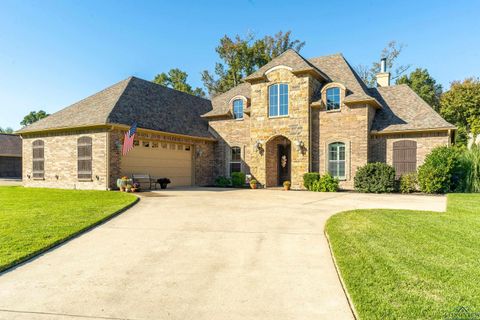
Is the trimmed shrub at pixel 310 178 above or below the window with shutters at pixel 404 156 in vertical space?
below

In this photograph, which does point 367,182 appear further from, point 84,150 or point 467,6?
point 84,150

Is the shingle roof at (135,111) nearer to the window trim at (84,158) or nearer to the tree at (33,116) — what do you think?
the window trim at (84,158)

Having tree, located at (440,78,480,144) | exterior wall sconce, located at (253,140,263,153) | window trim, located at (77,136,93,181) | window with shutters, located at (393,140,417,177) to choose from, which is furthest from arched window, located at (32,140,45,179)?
tree, located at (440,78,480,144)

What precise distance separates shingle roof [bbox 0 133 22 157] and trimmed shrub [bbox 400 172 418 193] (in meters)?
37.0

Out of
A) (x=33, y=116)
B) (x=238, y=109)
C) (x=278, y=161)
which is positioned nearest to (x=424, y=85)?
(x=278, y=161)

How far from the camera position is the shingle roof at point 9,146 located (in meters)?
32.4

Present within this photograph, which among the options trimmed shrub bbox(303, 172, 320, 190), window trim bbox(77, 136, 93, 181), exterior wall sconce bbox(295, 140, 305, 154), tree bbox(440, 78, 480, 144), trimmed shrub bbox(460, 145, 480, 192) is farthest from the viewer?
tree bbox(440, 78, 480, 144)

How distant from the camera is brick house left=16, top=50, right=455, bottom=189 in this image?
1587 cm

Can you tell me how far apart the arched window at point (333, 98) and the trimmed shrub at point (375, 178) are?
12.8ft

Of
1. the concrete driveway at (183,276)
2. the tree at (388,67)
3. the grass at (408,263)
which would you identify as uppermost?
the tree at (388,67)

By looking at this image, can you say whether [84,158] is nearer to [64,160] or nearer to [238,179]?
[64,160]

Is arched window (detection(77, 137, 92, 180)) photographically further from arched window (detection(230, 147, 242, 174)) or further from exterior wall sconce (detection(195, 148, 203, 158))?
arched window (detection(230, 147, 242, 174))

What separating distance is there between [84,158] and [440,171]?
17.7 m

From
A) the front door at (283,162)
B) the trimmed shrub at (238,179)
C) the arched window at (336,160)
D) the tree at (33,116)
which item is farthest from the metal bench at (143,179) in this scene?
the tree at (33,116)
